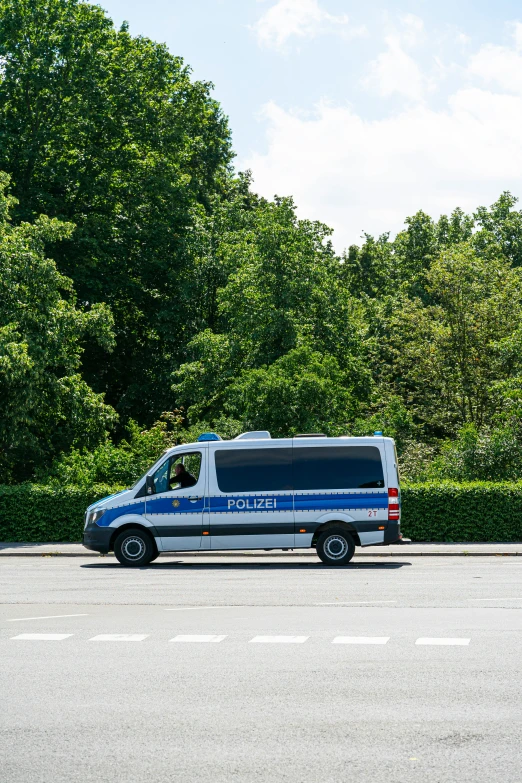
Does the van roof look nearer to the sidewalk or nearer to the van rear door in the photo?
the van rear door

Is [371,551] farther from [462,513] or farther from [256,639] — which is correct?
[256,639]

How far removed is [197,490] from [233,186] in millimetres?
31960

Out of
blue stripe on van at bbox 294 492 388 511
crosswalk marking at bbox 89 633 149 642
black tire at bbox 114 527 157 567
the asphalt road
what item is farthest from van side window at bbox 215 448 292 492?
crosswalk marking at bbox 89 633 149 642

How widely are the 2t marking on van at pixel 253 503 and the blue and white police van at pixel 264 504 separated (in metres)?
0.02

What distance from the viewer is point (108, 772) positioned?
226 inches

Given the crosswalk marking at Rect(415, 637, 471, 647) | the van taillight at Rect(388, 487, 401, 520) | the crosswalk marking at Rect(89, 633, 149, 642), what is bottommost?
the crosswalk marking at Rect(415, 637, 471, 647)

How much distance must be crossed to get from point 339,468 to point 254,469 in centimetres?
163

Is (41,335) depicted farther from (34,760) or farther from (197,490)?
(34,760)

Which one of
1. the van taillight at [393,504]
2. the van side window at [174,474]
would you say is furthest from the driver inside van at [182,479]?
the van taillight at [393,504]

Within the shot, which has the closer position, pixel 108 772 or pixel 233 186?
pixel 108 772

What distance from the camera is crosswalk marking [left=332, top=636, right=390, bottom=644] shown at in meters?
9.93

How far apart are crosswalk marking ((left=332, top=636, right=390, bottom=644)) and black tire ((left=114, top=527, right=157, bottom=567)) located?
9496 millimetres

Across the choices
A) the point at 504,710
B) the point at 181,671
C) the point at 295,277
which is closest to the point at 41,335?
the point at 295,277

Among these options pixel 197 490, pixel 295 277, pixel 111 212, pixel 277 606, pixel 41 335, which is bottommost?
pixel 277 606
